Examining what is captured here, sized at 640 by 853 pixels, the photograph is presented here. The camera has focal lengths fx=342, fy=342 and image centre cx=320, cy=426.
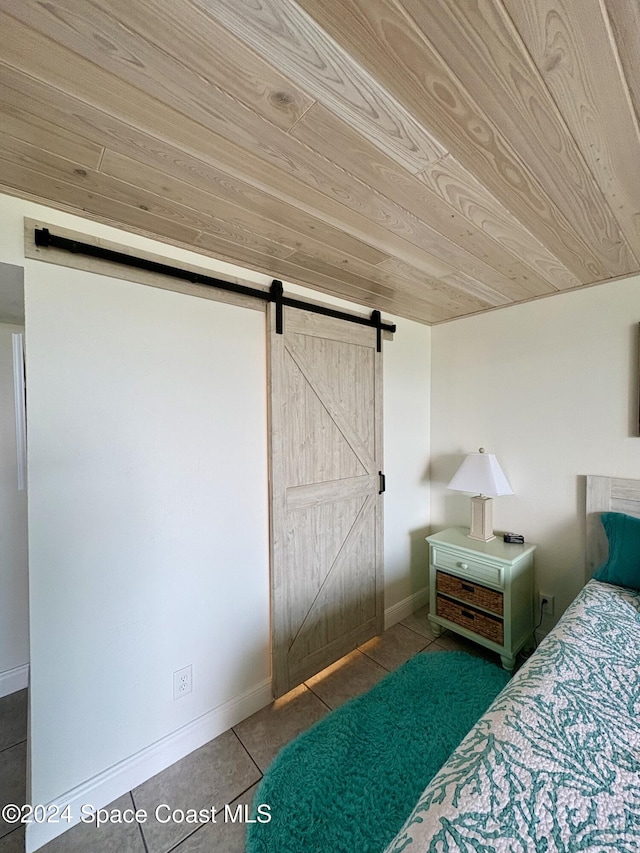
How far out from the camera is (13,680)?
75.5 inches

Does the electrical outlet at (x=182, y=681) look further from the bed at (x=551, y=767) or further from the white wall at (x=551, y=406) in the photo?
the white wall at (x=551, y=406)

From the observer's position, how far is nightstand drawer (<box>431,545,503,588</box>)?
2.11 m

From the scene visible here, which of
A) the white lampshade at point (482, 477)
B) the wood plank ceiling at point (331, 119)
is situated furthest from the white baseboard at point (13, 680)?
the white lampshade at point (482, 477)

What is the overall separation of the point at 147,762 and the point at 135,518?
1063 mm

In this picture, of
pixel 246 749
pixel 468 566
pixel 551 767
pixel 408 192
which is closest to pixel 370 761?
pixel 246 749

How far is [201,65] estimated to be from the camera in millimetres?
765

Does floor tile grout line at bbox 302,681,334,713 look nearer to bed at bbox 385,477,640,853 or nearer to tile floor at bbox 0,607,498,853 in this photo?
tile floor at bbox 0,607,498,853

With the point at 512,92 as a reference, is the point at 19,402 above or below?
below

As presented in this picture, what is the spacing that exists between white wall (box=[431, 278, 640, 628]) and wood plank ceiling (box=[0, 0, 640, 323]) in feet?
2.09

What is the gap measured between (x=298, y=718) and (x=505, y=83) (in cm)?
261

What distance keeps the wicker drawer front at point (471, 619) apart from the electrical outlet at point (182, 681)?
5.41 ft

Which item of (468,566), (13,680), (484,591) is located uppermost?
(468,566)

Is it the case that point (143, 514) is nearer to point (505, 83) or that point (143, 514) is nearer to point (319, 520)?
point (319, 520)

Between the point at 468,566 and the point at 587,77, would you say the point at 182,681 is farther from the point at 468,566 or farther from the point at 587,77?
the point at 587,77
